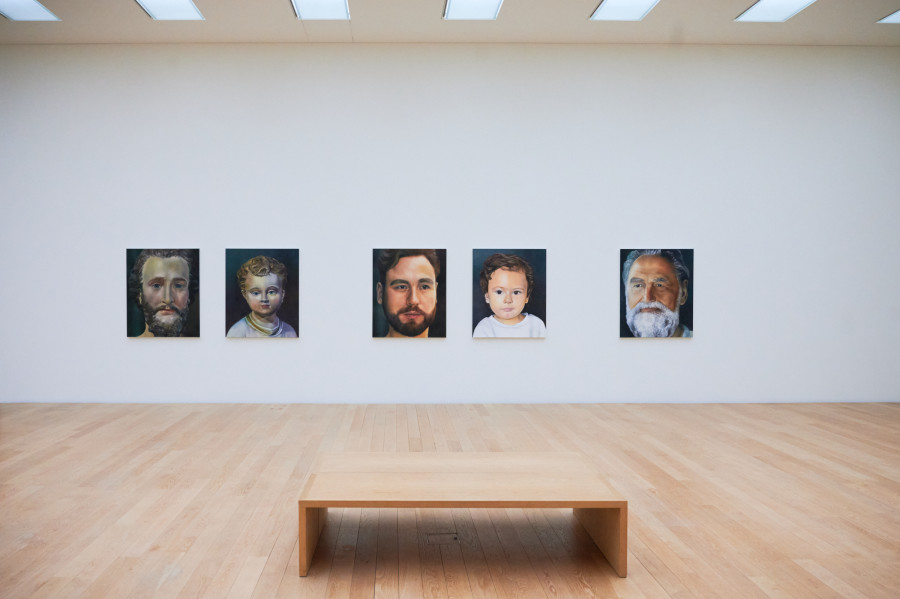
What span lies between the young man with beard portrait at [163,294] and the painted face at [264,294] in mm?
952

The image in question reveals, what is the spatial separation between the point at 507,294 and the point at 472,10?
4719mm

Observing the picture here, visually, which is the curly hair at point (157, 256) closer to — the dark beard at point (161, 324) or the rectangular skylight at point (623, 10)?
the dark beard at point (161, 324)

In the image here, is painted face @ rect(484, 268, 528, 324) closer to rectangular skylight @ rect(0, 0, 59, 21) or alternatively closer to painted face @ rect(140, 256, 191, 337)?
painted face @ rect(140, 256, 191, 337)

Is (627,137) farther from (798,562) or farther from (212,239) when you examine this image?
(798,562)

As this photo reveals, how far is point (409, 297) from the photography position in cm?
1175

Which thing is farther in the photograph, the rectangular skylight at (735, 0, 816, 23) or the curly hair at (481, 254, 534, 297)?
the curly hair at (481, 254, 534, 297)

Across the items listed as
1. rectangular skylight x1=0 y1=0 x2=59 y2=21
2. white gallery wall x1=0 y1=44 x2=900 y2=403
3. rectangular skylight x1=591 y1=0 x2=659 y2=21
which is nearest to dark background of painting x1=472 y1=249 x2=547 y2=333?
white gallery wall x1=0 y1=44 x2=900 y2=403

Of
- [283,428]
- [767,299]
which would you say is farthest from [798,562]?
[767,299]

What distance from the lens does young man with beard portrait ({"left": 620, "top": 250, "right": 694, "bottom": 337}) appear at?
38.9ft

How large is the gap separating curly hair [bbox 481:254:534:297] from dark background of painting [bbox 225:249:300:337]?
331 centimetres

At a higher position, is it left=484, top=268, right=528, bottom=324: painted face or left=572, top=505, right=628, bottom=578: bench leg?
left=484, top=268, right=528, bottom=324: painted face

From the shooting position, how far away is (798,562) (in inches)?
198

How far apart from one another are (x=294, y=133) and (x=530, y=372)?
5.96 meters

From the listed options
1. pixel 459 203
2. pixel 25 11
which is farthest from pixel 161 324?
pixel 459 203
